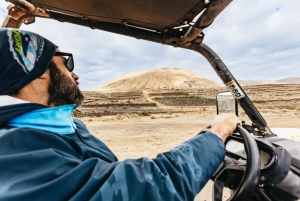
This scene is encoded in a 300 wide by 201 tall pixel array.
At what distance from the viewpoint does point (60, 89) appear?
141cm

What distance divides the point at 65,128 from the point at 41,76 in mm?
392

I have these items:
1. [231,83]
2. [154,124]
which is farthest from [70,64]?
[154,124]

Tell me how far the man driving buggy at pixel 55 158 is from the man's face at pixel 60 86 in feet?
0.28

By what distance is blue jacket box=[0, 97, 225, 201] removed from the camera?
778mm

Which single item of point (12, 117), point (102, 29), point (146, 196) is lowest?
Result: point (146, 196)

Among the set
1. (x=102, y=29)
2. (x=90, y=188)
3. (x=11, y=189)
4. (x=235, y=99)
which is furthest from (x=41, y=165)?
(x=235, y=99)

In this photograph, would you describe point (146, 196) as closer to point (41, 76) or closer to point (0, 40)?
point (41, 76)

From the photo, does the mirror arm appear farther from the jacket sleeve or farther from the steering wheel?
the jacket sleeve

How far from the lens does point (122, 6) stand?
1876 mm

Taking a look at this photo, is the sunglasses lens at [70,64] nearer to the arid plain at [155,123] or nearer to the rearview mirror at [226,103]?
the rearview mirror at [226,103]

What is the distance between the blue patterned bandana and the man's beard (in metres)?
0.17

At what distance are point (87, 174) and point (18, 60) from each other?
0.71 metres

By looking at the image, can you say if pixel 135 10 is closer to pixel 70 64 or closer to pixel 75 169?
pixel 70 64

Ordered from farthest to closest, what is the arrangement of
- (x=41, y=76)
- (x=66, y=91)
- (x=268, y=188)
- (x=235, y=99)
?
(x=235, y=99) → (x=268, y=188) → (x=66, y=91) → (x=41, y=76)
